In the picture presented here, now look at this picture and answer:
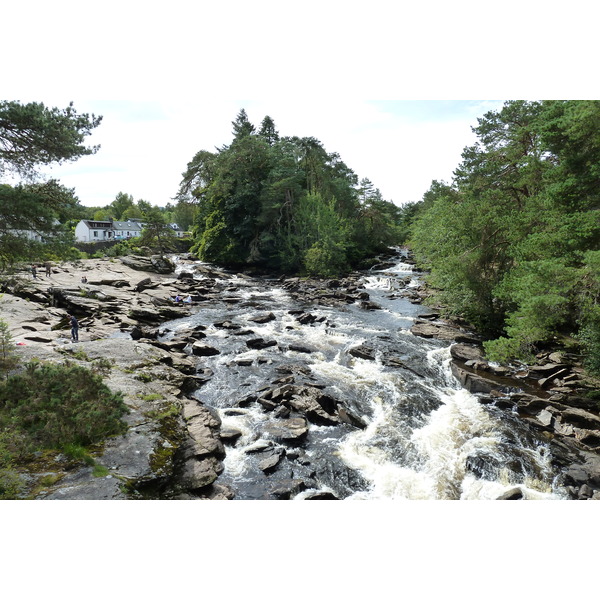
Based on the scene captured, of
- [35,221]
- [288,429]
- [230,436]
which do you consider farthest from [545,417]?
[35,221]

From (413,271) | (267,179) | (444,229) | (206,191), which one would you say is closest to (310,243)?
(267,179)

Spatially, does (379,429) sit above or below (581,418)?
below

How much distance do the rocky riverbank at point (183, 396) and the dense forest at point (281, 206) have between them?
15.6 metres

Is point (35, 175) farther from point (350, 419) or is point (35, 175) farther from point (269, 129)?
point (269, 129)

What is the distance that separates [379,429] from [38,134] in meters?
9.96

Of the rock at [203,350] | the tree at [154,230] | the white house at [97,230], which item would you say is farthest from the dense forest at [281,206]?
the white house at [97,230]

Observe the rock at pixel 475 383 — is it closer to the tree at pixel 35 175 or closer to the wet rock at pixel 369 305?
the wet rock at pixel 369 305

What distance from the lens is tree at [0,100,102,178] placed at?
22.1 feet

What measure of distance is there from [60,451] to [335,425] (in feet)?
18.8

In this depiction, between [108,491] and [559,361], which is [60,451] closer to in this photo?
[108,491]

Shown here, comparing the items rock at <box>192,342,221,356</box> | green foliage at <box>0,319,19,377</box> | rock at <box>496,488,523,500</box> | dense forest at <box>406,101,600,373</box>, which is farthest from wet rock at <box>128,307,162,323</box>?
rock at <box>496,488,523,500</box>

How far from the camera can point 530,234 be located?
1082cm

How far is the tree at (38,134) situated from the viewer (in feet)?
22.1

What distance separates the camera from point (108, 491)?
498 centimetres
